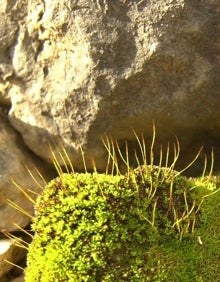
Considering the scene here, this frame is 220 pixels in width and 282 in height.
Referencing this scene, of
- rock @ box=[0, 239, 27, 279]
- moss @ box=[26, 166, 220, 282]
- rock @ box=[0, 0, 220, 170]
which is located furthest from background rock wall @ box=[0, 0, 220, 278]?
moss @ box=[26, 166, 220, 282]

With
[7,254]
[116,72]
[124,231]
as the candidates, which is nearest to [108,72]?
[116,72]

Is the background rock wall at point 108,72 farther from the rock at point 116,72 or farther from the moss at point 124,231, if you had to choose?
the moss at point 124,231

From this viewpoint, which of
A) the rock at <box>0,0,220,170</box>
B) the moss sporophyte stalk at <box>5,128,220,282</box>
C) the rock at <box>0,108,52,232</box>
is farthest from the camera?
the rock at <box>0,108,52,232</box>

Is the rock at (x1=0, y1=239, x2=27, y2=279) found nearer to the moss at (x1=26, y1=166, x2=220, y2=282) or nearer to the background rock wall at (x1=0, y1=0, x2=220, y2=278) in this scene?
the background rock wall at (x1=0, y1=0, x2=220, y2=278)

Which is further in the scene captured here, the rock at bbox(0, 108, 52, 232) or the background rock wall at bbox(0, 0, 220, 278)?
the rock at bbox(0, 108, 52, 232)

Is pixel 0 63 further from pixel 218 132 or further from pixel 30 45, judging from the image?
pixel 218 132

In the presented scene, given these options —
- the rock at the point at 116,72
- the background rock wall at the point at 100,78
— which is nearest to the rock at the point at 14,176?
the background rock wall at the point at 100,78
